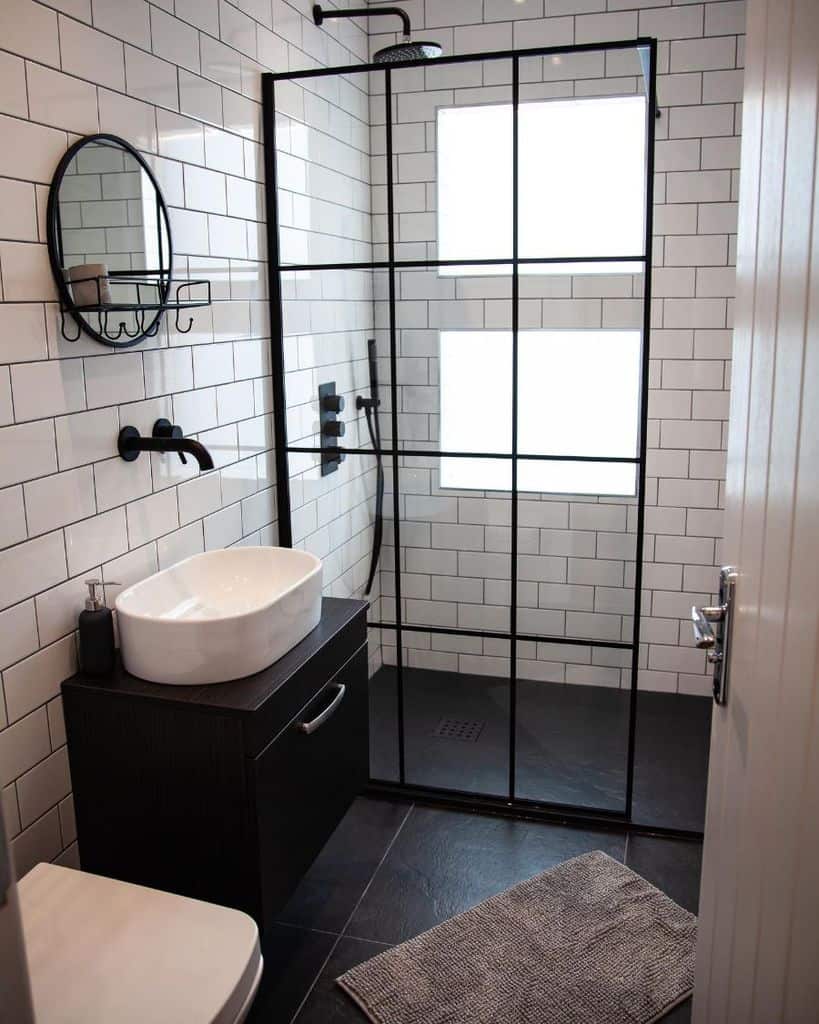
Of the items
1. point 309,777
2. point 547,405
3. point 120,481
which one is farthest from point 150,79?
point 309,777

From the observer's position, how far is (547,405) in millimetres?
2826

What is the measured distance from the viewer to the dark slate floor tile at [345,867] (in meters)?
2.54

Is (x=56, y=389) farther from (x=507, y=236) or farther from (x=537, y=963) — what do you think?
(x=537, y=963)

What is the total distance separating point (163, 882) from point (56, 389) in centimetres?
115

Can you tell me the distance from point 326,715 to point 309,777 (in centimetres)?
16

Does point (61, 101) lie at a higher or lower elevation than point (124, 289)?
higher

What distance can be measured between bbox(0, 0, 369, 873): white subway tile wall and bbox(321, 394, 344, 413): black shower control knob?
208 millimetres

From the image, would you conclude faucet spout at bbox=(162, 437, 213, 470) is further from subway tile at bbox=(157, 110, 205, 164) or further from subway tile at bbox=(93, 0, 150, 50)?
subway tile at bbox=(93, 0, 150, 50)

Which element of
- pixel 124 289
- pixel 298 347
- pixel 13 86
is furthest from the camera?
pixel 298 347

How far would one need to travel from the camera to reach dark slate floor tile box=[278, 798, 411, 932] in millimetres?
2539

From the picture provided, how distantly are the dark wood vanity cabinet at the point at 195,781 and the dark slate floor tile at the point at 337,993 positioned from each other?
0.29m

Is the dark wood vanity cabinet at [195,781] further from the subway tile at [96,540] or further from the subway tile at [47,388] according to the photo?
the subway tile at [47,388]

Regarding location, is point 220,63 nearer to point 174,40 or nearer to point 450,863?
point 174,40

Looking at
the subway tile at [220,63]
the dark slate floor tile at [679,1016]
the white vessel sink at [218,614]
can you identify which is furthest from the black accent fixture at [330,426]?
the dark slate floor tile at [679,1016]
